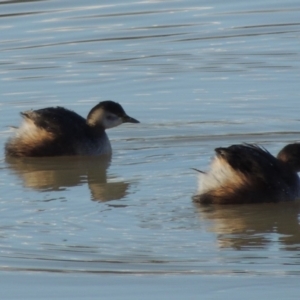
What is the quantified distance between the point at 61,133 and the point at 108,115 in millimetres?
477

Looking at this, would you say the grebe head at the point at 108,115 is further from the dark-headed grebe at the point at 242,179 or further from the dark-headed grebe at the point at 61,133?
the dark-headed grebe at the point at 242,179

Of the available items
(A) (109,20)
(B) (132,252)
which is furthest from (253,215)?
(A) (109,20)

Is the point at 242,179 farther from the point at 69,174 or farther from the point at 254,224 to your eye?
the point at 69,174

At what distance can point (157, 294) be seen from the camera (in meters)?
6.45

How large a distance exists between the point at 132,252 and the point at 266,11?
32.0ft

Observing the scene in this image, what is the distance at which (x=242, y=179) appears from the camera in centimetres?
852

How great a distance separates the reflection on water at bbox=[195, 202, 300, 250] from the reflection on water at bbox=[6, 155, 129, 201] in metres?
0.92

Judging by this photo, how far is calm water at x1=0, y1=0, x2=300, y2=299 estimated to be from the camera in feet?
22.9

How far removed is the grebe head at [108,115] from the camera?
10781mm

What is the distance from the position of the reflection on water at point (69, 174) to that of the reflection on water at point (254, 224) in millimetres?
919

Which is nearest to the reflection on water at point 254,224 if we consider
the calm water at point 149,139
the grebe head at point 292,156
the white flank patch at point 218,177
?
Result: the calm water at point 149,139

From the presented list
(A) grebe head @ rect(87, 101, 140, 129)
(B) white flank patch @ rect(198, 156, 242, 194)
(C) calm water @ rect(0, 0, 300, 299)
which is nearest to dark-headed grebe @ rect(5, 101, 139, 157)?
(A) grebe head @ rect(87, 101, 140, 129)

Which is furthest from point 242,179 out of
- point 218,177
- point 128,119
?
point 128,119

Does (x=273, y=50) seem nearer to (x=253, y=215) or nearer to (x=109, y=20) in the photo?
(x=109, y=20)
